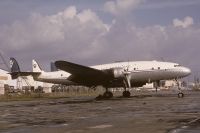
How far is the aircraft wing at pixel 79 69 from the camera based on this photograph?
4191cm

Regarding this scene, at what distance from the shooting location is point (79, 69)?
42844 millimetres

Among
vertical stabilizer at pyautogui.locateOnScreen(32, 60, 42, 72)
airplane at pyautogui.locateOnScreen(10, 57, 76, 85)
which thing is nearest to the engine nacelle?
airplane at pyautogui.locateOnScreen(10, 57, 76, 85)

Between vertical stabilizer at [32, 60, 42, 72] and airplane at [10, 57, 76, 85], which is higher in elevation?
vertical stabilizer at [32, 60, 42, 72]

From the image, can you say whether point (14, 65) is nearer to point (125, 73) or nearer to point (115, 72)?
point (115, 72)

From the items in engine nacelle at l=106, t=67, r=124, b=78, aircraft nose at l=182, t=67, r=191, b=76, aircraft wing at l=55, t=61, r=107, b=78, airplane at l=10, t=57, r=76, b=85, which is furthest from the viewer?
airplane at l=10, t=57, r=76, b=85

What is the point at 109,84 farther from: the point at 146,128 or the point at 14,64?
the point at 146,128

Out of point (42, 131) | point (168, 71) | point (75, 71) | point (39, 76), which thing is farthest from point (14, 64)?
point (42, 131)

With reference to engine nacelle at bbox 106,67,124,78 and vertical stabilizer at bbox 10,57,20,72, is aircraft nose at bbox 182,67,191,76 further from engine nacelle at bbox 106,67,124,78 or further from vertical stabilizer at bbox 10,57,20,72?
vertical stabilizer at bbox 10,57,20,72

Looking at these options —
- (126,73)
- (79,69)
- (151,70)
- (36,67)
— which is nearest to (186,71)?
(151,70)

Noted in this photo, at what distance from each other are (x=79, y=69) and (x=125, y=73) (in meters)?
4.94

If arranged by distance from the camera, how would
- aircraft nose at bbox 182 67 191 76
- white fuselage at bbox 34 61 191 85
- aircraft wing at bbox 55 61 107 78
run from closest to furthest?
aircraft wing at bbox 55 61 107 78 < white fuselage at bbox 34 61 191 85 < aircraft nose at bbox 182 67 191 76

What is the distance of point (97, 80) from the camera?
1763 inches

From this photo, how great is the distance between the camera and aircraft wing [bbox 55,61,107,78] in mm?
41906

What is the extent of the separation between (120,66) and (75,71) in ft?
16.2
